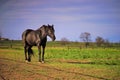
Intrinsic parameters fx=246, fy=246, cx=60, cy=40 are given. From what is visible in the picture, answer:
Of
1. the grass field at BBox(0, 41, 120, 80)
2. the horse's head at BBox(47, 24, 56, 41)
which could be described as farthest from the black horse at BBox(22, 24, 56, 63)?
the grass field at BBox(0, 41, 120, 80)

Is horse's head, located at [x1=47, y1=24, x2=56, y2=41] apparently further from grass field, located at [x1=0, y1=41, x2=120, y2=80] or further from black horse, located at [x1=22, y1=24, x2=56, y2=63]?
grass field, located at [x1=0, y1=41, x2=120, y2=80]

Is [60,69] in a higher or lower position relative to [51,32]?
lower

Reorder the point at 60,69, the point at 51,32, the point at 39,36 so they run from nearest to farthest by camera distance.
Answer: the point at 60,69 < the point at 51,32 < the point at 39,36

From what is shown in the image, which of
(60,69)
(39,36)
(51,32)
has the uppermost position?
(51,32)

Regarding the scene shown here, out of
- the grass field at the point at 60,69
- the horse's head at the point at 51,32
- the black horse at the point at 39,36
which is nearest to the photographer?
the grass field at the point at 60,69

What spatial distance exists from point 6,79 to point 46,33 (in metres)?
6.96

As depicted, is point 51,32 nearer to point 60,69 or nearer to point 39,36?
point 39,36

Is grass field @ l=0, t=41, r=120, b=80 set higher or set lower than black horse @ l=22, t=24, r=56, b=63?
lower

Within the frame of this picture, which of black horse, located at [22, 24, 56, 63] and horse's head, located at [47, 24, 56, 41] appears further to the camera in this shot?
black horse, located at [22, 24, 56, 63]

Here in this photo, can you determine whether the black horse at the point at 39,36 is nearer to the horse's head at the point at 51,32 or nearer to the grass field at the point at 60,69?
the horse's head at the point at 51,32

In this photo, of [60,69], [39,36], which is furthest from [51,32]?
[60,69]

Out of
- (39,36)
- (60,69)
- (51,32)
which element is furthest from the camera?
(39,36)

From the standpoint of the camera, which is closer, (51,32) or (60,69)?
(60,69)

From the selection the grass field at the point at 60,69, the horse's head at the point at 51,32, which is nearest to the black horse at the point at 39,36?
the horse's head at the point at 51,32
